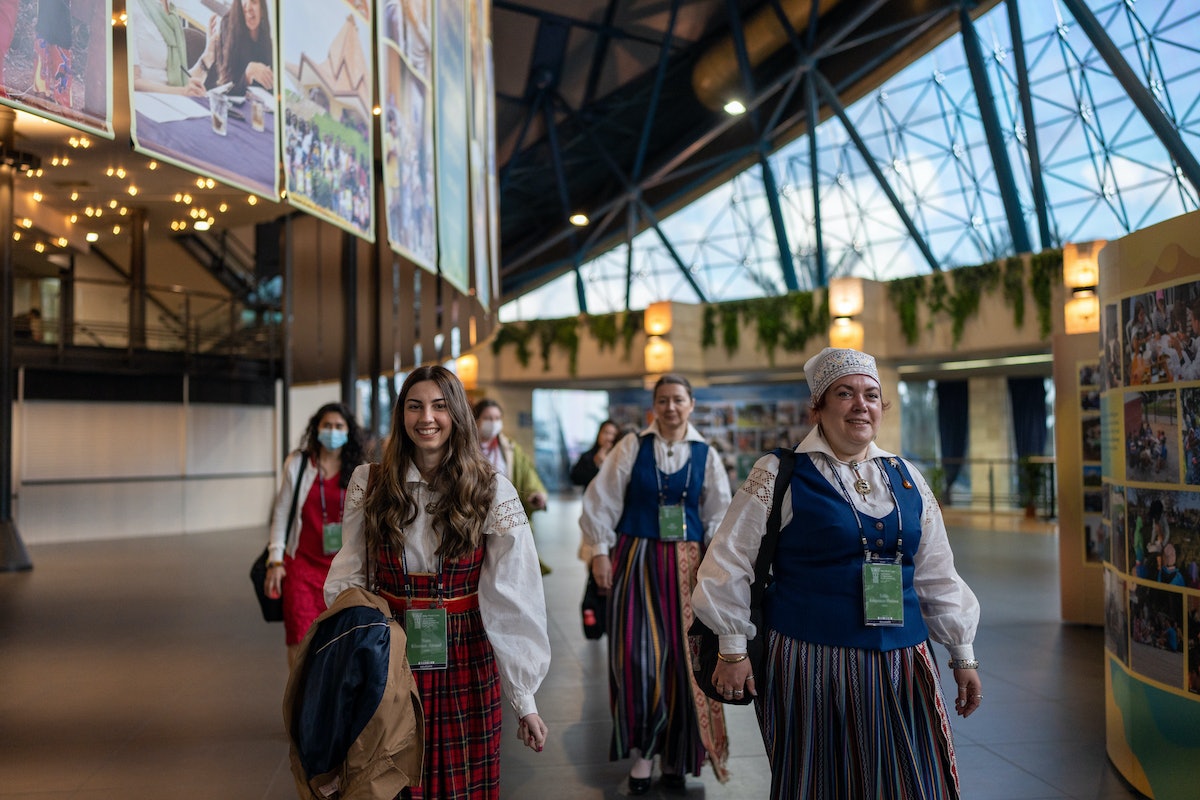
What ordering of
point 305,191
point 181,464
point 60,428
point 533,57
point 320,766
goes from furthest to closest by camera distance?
point 533,57 → point 181,464 → point 60,428 → point 305,191 → point 320,766

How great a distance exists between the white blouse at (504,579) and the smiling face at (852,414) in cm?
87

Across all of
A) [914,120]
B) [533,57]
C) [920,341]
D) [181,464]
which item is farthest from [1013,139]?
[181,464]

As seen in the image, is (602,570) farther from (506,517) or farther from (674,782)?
(506,517)

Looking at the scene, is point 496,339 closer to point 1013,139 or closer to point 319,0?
point 1013,139

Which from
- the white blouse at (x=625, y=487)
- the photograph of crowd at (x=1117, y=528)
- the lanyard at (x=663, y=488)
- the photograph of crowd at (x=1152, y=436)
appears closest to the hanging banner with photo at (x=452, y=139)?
the white blouse at (x=625, y=487)

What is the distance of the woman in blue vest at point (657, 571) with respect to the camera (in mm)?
3900

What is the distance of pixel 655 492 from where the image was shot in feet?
13.8

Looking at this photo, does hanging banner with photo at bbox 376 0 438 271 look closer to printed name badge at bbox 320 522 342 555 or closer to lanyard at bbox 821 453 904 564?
printed name badge at bbox 320 522 342 555

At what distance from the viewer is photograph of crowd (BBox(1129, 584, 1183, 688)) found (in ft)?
11.0

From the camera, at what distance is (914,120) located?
62.5 feet

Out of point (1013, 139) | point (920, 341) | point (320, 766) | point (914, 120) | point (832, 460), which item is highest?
point (914, 120)

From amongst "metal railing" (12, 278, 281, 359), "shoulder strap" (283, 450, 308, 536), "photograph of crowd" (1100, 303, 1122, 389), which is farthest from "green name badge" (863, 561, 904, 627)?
"metal railing" (12, 278, 281, 359)

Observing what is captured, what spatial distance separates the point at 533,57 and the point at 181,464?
12175mm

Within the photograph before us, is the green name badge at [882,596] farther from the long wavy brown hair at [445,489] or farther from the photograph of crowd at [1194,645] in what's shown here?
the photograph of crowd at [1194,645]
